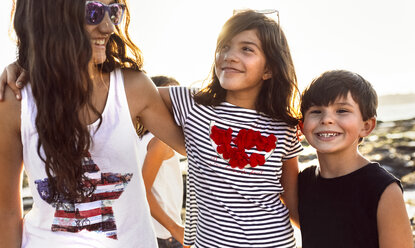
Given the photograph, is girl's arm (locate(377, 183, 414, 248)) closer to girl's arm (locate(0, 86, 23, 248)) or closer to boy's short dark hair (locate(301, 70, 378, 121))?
boy's short dark hair (locate(301, 70, 378, 121))

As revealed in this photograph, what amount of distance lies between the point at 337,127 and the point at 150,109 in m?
1.06

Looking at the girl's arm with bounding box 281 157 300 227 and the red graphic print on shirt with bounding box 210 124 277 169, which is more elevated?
the red graphic print on shirt with bounding box 210 124 277 169

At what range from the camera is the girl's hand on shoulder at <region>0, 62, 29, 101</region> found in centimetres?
198

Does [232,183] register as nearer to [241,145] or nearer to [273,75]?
[241,145]

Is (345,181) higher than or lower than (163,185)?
higher

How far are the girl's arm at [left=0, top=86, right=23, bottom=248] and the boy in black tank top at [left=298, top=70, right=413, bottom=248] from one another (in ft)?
5.11

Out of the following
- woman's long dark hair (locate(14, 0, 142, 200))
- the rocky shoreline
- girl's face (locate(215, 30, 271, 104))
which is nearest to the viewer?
woman's long dark hair (locate(14, 0, 142, 200))

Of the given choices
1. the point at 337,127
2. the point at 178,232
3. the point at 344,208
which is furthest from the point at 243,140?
the point at 178,232

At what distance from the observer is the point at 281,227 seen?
8.37 feet

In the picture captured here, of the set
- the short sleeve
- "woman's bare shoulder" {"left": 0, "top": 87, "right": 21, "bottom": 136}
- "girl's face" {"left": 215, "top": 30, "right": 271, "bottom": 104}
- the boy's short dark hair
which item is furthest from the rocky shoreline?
"woman's bare shoulder" {"left": 0, "top": 87, "right": 21, "bottom": 136}

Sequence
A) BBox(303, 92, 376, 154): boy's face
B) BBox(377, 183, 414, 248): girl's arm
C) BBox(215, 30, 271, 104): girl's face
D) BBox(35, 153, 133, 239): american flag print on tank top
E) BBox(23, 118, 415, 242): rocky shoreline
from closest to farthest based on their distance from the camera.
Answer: BBox(35, 153, 133, 239): american flag print on tank top → BBox(377, 183, 414, 248): girl's arm → BBox(303, 92, 376, 154): boy's face → BBox(215, 30, 271, 104): girl's face → BBox(23, 118, 415, 242): rocky shoreline

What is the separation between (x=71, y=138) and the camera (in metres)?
1.99

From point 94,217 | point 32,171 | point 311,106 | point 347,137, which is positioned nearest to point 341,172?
point 347,137

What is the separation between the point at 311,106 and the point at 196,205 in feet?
3.07
